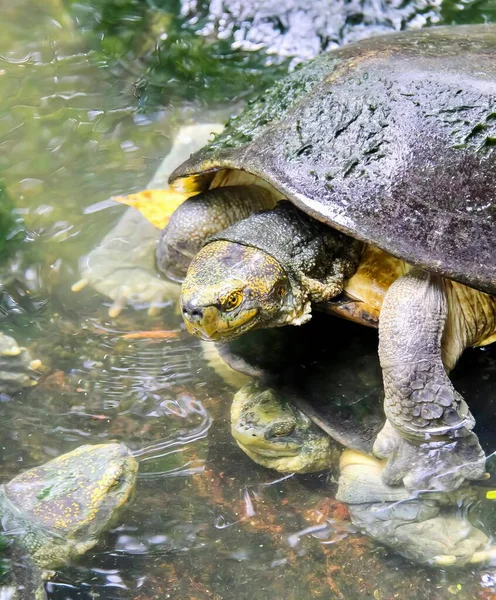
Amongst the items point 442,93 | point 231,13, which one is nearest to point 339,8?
point 231,13

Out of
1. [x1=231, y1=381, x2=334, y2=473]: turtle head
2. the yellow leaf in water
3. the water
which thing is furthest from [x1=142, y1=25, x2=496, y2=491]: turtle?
the yellow leaf in water

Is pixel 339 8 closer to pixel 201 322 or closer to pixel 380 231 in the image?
pixel 380 231

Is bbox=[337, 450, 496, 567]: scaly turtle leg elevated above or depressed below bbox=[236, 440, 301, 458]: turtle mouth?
below

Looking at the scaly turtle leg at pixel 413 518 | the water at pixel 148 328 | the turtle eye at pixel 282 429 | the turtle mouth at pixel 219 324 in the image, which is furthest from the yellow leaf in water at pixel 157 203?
the scaly turtle leg at pixel 413 518

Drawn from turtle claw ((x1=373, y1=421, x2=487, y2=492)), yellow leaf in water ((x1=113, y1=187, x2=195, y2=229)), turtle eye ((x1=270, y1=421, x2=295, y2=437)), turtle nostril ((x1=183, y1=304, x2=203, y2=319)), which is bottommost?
turtle claw ((x1=373, y1=421, x2=487, y2=492))

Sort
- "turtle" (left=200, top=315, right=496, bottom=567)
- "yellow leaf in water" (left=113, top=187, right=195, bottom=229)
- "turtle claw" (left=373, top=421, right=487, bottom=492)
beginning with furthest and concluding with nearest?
1. "yellow leaf in water" (left=113, top=187, right=195, bottom=229)
2. "turtle claw" (left=373, top=421, right=487, bottom=492)
3. "turtle" (left=200, top=315, right=496, bottom=567)

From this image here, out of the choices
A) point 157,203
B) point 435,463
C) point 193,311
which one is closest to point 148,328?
point 157,203

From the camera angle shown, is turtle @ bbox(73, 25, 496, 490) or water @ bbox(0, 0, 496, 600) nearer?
water @ bbox(0, 0, 496, 600)

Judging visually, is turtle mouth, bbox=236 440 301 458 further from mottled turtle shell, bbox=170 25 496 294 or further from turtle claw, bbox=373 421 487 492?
mottled turtle shell, bbox=170 25 496 294
